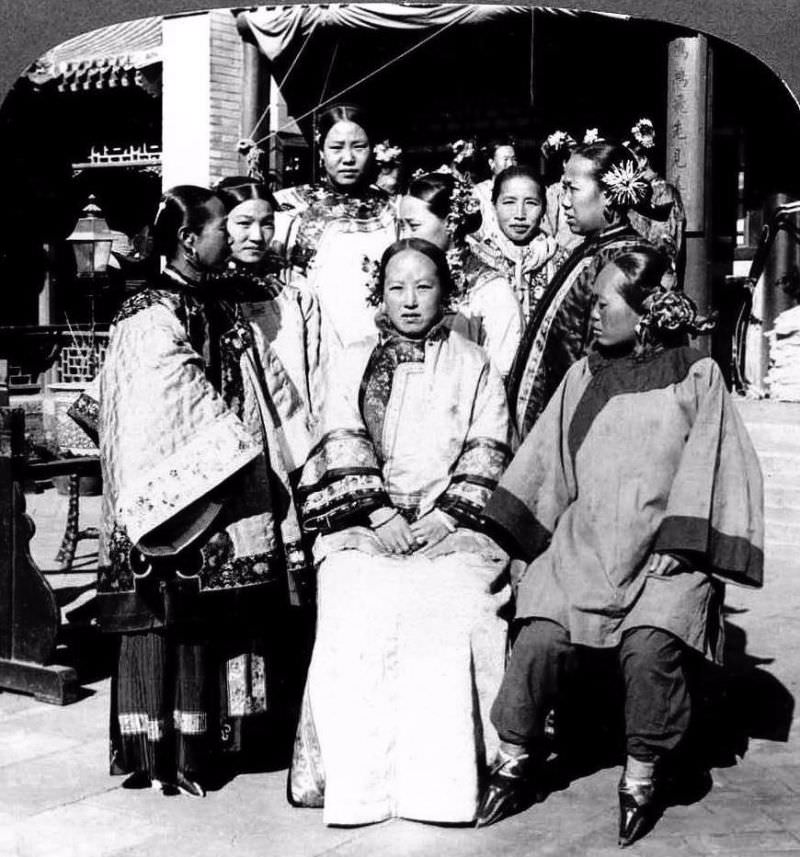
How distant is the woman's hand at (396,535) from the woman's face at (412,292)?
0.60m

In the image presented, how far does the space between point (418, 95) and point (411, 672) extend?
34.6ft

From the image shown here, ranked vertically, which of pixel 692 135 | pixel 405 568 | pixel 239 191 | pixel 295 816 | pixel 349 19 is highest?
pixel 349 19

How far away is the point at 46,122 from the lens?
16.1 metres

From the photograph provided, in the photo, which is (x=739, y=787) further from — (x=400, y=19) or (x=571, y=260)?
(x=400, y=19)

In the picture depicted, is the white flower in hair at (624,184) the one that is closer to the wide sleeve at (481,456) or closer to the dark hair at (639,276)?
the dark hair at (639,276)

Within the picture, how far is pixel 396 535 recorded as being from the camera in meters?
4.02

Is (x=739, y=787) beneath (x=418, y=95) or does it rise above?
beneath

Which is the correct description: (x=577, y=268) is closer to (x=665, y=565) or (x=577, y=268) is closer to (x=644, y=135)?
(x=644, y=135)

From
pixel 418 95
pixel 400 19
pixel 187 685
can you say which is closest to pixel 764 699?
pixel 187 685

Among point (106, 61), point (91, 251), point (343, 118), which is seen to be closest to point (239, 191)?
point (343, 118)

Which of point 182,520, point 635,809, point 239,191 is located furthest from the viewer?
point 239,191

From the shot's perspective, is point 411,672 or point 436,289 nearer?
point 411,672

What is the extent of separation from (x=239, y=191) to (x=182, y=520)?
3.59ft

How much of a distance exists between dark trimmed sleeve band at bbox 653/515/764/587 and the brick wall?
7048 millimetres
